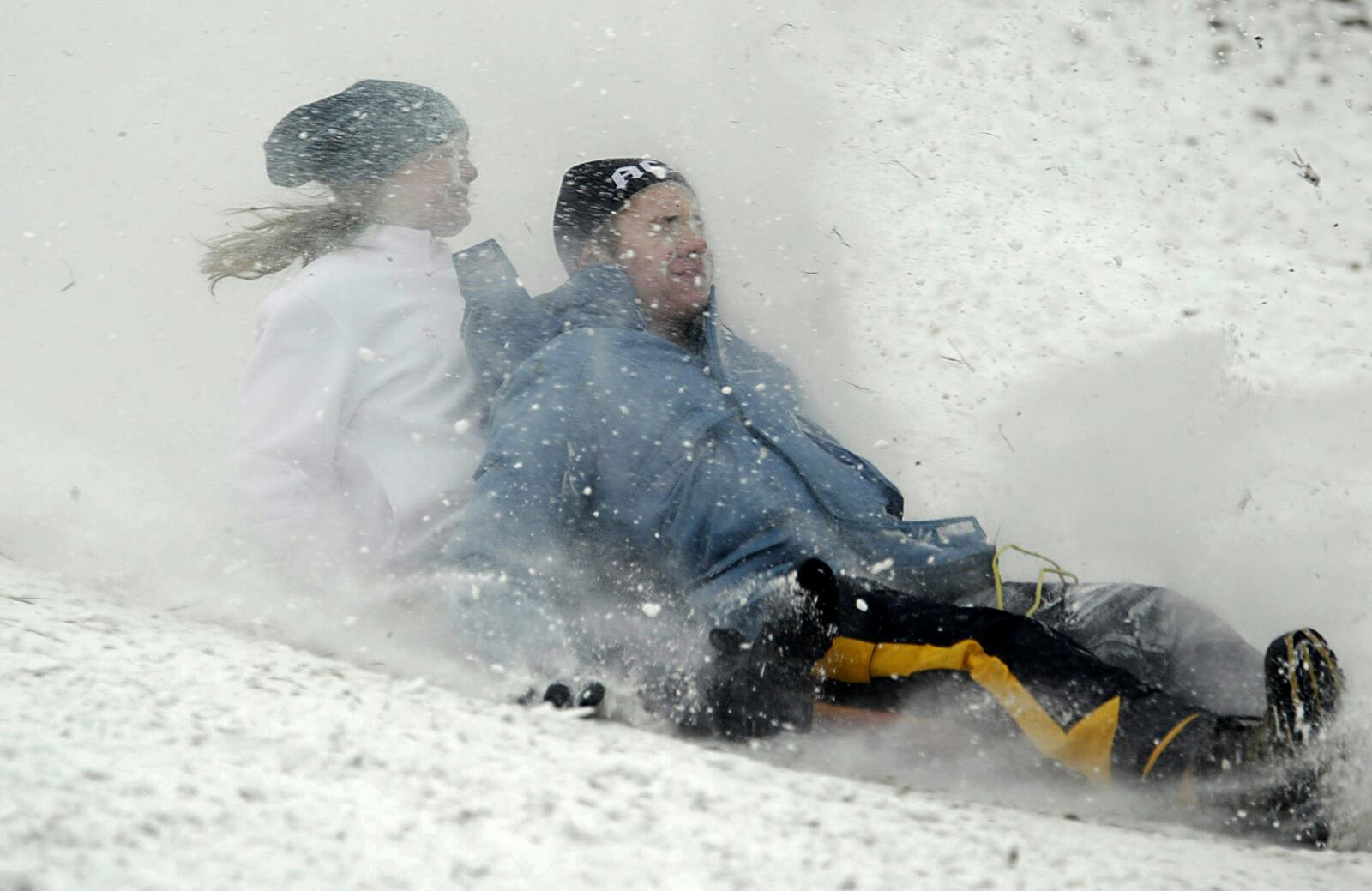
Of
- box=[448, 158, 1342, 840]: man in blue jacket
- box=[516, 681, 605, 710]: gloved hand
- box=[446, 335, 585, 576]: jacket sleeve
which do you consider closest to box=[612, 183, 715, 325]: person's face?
box=[448, 158, 1342, 840]: man in blue jacket

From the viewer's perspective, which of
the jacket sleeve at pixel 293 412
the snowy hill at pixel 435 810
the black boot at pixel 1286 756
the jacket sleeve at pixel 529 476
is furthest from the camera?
the jacket sleeve at pixel 293 412

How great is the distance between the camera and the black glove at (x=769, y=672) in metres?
1.06

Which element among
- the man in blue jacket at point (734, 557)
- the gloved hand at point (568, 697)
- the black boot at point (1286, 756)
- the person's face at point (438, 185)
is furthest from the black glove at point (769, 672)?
the person's face at point (438, 185)

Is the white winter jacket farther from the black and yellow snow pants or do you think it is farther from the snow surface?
the black and yellow snow pants

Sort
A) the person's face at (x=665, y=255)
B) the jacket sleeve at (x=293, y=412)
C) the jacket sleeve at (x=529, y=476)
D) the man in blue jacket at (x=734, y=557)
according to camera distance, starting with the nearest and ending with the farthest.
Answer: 1. the man in blue jacket at (x=734, y=557)
2. the jacket sleeve at (x=529, y=476)
3. the jacket sleeve at (x=293, y=412)
4. the person's face at (x=665, y=255)

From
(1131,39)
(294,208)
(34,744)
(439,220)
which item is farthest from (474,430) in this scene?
(1131,39)

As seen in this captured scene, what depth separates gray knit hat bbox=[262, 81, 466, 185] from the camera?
1.77 metres

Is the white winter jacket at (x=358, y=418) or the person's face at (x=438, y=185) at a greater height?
the person's face at (x=438, y=185)

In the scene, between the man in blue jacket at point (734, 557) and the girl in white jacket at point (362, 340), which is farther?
the girl in white jacket at point (362, 340)

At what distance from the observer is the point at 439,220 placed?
1.79 meters

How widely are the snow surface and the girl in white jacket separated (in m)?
0.12

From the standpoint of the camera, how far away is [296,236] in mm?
1771

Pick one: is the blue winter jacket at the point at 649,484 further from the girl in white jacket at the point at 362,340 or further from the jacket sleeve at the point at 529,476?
the girl in white jacket at the point at 362,340

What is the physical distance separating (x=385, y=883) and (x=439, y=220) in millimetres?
1327
